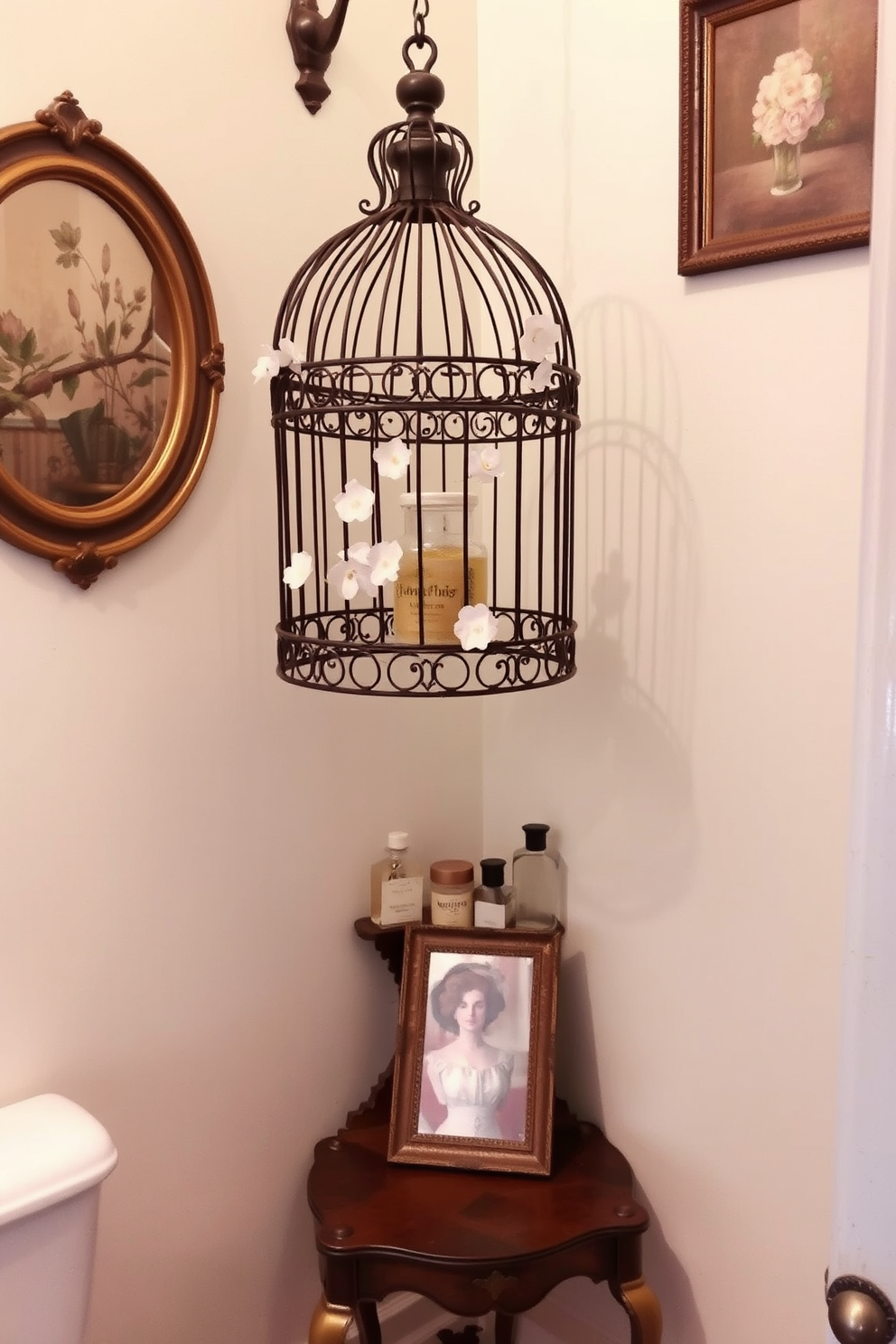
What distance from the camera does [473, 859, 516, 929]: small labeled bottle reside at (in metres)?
1.32

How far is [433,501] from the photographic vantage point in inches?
40.8

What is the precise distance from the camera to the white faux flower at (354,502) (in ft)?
3.20

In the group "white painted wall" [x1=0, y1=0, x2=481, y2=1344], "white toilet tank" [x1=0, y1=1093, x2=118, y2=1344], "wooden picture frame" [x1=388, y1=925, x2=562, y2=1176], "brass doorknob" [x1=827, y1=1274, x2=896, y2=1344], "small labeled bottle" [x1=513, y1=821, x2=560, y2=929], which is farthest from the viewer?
"small labeled bottle" [x1=513, y1=821, x2=560, y2=929]

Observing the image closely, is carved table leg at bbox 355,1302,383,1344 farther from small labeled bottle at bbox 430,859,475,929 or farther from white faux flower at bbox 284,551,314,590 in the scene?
white faux flower at bbox 284,551,314,590

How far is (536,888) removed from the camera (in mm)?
1363

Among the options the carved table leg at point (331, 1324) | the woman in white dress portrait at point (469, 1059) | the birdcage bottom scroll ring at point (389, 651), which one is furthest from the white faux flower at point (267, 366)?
the carved table leg at point (331, 1324)

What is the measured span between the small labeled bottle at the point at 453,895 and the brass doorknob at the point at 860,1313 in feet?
2.30

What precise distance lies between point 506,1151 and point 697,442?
0.85 metres

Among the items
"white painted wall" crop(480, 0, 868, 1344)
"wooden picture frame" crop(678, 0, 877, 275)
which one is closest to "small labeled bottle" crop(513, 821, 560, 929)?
"white painted wall" crop(480, 0, 868, 1344)

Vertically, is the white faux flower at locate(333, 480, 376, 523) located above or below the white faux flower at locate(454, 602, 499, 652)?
above

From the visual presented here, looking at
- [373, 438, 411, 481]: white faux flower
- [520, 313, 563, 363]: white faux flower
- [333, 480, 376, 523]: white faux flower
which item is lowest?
[333, 480, 376, 523]: white faux flower

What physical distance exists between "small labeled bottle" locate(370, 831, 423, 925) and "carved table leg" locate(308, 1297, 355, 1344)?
0.42m

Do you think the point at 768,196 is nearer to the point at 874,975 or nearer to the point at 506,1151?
the point at 874,975

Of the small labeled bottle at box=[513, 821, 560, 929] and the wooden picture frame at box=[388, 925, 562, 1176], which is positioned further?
the small labeled bottle at box=[513, 821, 560, 929]
